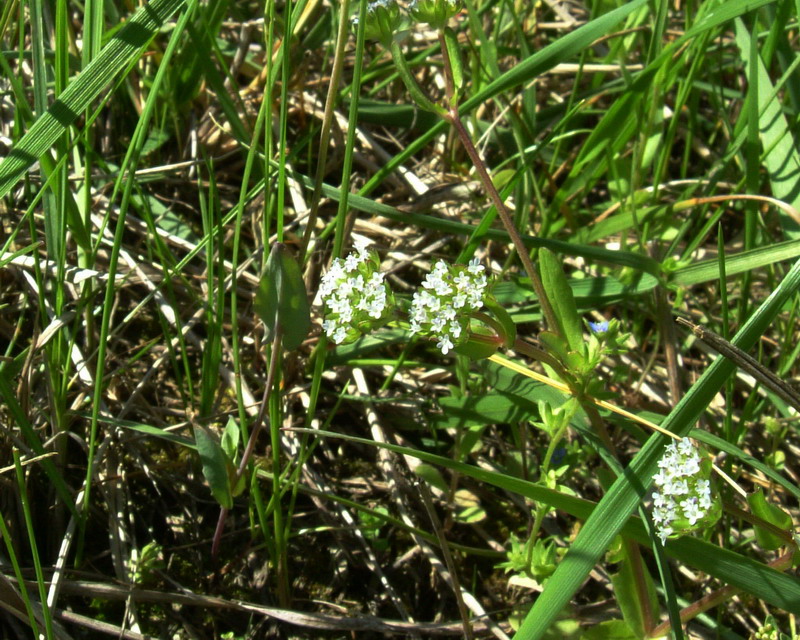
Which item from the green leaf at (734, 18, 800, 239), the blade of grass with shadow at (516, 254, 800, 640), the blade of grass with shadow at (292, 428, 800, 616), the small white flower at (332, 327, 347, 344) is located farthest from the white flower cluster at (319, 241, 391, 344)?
the green leaf at (734, 18, 800, 239)

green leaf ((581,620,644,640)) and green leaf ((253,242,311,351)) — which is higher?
green leaf ((253,242,311,351))

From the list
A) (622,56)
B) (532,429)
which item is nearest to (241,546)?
(532,429)

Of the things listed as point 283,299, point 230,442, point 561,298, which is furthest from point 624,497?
point 230,442

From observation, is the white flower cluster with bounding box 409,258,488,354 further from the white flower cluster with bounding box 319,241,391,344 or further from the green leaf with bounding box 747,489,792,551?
the green leaf with bounding box 747,489,792,551

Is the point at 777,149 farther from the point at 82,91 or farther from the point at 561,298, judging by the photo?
the point at 82,91

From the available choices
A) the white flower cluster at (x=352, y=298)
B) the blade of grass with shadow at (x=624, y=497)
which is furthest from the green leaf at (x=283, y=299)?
the blade of grass with shadow at (x=624, y=497)

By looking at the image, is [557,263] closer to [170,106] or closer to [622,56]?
[622,56]
